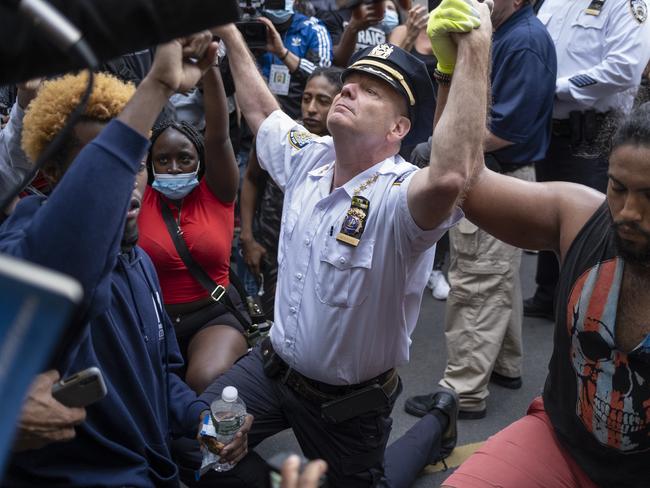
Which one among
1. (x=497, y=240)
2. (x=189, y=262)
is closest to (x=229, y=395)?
(x=189, y=262)

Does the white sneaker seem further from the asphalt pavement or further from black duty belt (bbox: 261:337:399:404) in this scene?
black duty belt (bbox: 261:337:399:404)

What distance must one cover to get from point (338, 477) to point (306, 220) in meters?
0.91

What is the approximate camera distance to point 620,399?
6.49 feet

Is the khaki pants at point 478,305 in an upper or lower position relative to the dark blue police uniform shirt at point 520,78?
lower

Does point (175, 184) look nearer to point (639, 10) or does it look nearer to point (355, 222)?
point (355, 222)

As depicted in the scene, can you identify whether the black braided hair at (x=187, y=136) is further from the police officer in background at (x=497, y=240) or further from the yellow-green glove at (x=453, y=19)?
the yellow-green glove at (x=453, y=19)

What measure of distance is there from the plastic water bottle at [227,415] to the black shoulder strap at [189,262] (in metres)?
0.74

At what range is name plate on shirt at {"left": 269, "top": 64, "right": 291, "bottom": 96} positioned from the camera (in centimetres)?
484

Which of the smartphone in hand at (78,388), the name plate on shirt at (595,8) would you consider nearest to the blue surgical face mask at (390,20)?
the name plate on shirt at (595,8)

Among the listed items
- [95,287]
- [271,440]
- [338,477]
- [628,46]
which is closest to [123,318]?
[95,287]

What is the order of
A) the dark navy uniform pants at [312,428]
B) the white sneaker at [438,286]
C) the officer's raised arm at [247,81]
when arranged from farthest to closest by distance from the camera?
the white sneaker at [438,286] < the officer's raised arm at [247,81] < the dark navy uniform pants at [312,428]

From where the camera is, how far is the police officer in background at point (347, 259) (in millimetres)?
2357

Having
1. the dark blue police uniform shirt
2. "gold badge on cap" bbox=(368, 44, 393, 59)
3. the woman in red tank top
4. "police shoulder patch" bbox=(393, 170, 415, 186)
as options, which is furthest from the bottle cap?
the dark blue police uniform shirt

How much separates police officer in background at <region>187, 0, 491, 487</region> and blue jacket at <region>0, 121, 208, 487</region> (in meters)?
0.40
